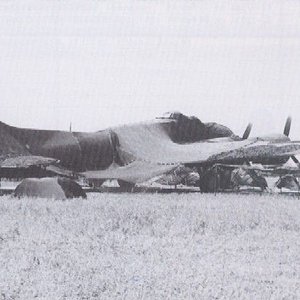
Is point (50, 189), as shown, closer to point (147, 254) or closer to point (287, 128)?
point (147, 254)

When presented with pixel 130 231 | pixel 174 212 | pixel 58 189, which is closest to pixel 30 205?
pixel 58 189

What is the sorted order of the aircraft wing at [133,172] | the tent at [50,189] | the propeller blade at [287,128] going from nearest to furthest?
the tent at [50,189] → the aircraft wing at [133,172] → the propeller blade at [287,128]

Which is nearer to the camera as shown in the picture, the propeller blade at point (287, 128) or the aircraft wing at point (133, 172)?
the aircraft wing at point (133, 172)

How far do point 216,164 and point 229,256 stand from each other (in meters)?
14.2

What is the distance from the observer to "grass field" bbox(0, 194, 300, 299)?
4.94 metres

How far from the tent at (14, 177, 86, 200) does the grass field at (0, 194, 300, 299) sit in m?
3.08

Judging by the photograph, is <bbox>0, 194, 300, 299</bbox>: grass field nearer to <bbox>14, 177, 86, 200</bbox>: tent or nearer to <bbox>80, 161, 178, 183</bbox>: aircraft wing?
<bbox>14, 177, 86, 200</bbox>: tent

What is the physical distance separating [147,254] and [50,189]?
8444mm

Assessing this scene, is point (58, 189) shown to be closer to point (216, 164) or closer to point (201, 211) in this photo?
point (201, 211)

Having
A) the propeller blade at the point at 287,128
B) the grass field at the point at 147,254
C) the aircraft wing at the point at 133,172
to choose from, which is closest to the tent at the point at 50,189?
the grass field at the point at 147,254

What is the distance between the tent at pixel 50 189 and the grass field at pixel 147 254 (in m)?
3.08

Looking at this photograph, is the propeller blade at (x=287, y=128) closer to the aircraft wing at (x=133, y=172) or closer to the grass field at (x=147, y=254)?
the aircraft wing at (x=133, y=172)

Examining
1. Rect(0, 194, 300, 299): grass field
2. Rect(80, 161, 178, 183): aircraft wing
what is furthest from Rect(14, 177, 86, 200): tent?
Rect(80, 161, 178, 183): aircraft wing

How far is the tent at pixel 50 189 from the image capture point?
1469cm
